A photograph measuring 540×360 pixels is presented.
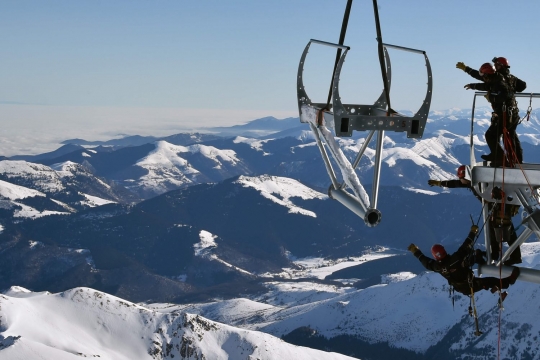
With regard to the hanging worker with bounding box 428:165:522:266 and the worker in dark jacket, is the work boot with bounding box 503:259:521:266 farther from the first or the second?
the worker in dark jacket

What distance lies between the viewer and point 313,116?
21.8 metres

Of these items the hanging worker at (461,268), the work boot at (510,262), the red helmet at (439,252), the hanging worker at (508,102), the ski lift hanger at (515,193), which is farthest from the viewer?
the red helmet at (439,252)

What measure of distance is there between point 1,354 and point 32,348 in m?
7.67

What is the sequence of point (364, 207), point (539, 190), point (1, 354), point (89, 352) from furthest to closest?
point (89, 352) < point (1, 354) < point (364, 207) < point (539, 190)

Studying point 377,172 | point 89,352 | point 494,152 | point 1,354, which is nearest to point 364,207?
point 377,172

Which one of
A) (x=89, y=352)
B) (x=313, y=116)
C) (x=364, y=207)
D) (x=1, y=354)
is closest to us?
(x=364, y=207)

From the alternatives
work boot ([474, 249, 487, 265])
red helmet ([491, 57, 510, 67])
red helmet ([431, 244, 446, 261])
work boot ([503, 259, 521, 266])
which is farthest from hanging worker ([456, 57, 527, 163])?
red helmet ([431, 244, 446, 261])

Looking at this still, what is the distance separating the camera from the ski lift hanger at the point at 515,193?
16.8 meters

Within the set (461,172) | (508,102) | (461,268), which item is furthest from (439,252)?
(508,102)

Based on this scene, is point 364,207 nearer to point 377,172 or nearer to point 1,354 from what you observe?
point 377,172

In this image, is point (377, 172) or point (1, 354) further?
point (1, 354)

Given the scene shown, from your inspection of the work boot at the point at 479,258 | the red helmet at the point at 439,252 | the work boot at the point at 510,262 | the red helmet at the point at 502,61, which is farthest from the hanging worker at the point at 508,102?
the red helmet at the point at 439,252

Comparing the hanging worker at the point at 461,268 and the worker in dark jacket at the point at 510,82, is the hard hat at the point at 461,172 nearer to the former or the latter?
the worker in dark jacket at the point at 510,82

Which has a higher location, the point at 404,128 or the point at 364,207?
the point at 404,128
